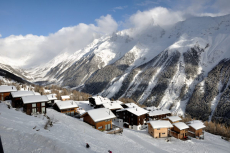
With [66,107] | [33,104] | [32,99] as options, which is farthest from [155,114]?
[32,99]

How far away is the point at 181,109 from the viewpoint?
128750mm

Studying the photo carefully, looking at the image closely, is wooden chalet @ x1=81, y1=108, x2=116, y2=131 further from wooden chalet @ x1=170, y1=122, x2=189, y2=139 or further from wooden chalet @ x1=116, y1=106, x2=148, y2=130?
wooden chalet @ x1=170, y1=122, x2=189, y2=139

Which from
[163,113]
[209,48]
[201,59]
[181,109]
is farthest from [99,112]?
[209,48]

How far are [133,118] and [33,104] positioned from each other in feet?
104

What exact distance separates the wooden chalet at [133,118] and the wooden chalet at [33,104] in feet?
90.0

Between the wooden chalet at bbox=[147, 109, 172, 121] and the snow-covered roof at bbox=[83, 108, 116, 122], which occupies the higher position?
the snow-covered roof at bbox=[83, 108, 116, 122]

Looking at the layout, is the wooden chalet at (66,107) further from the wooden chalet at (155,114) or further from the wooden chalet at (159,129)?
the wooden chalet at (155,114)

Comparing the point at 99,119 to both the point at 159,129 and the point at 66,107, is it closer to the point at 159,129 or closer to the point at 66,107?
the point at 159,129

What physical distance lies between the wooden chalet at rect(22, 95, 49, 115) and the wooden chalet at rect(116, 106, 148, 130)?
27434 mm

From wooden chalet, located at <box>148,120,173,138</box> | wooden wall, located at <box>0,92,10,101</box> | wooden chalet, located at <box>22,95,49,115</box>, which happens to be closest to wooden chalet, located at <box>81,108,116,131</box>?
wooden chalet, located at <box>22,95,49,115</box>

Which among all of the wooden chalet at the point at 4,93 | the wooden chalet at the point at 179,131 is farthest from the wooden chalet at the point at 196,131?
the wooden chalet at the point at 4,93

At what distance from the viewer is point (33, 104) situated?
3519 cm

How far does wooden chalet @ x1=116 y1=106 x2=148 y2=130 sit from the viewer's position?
51134 mm

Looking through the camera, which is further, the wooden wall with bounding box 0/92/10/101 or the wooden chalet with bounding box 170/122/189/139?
the wooden wall with bounding box 0/92/10/101
